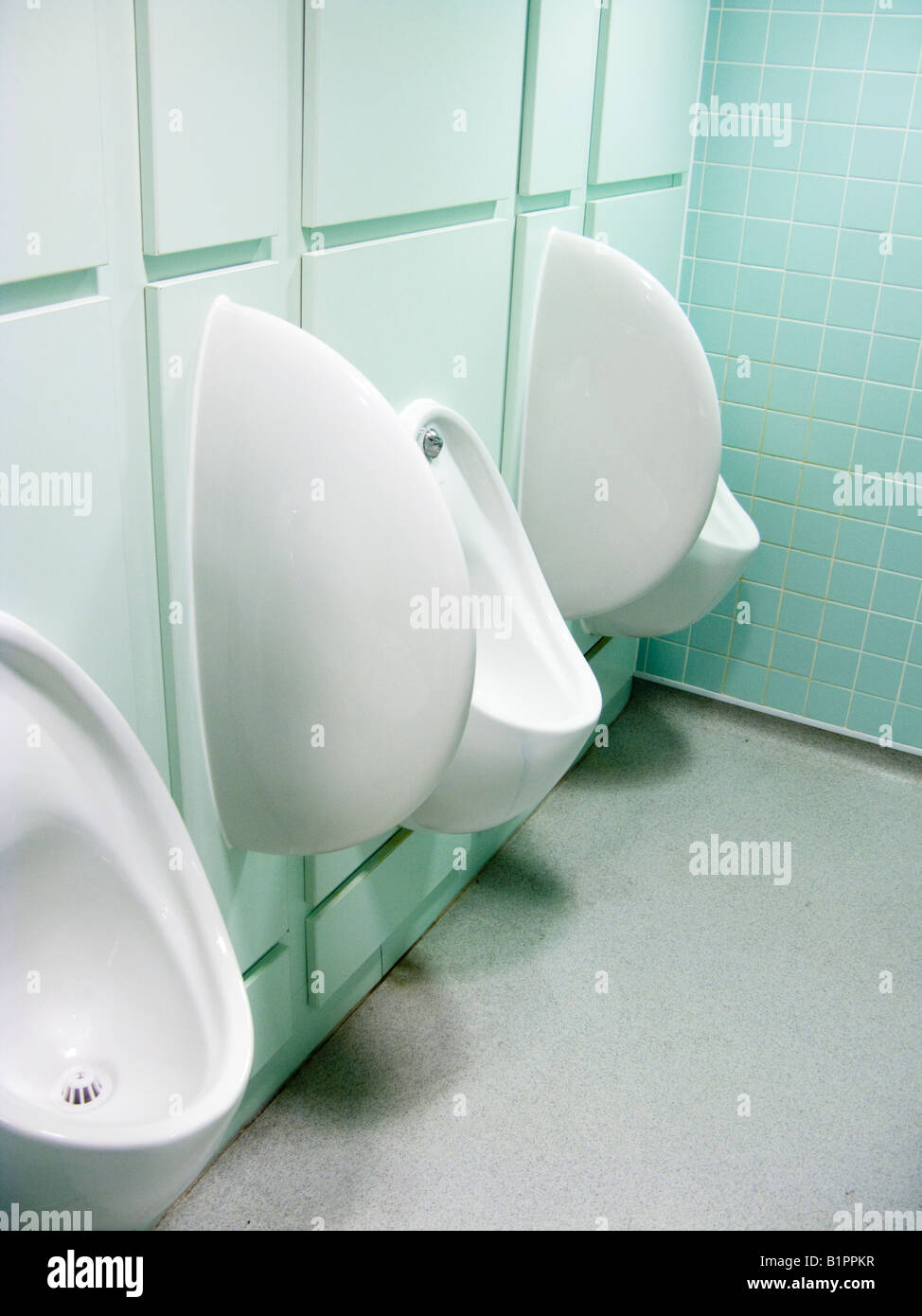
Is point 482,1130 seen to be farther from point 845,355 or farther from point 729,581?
point 845,355

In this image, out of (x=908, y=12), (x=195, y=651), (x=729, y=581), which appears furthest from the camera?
(x=729, y=581)

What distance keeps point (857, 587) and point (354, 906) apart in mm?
1668

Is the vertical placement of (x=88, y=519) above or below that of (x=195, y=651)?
above

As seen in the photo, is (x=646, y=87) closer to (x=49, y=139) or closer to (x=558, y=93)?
(x=558, y=93)

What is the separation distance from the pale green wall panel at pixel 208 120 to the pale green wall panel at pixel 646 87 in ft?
3.42

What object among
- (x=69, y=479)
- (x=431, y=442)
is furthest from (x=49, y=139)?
(x=431, y=442)

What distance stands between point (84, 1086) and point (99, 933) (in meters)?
0.17

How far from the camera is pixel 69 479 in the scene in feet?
4.49

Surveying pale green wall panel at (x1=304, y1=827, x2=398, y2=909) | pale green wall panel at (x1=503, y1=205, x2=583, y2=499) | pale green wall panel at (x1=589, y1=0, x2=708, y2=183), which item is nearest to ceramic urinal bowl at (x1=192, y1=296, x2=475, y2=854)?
pale green wall panel at (x1=304, y1=827, x2=398, y2=909)

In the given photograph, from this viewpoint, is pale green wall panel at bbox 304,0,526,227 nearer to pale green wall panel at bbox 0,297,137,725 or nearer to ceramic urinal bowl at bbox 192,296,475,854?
ceramic urinal bowl at bbox 192,296,475,854

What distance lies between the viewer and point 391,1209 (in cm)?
184

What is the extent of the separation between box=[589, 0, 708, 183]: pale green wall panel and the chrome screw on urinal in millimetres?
725

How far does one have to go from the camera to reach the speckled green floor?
74.4 inches
